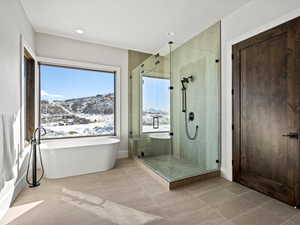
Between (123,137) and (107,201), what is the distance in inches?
75.8

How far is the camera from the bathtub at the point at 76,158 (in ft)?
8.46

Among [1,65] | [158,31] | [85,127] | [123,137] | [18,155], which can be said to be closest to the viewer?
[1,65]

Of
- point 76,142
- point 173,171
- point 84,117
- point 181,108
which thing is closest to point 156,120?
point 181,108

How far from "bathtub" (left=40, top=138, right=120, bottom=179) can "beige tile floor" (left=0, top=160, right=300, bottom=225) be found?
0.21 m

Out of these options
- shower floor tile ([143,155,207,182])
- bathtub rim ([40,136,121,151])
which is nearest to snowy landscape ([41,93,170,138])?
bathtub rim ([40,136,121,151])

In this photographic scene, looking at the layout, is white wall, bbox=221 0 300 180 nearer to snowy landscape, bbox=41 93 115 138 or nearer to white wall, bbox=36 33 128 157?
white wall, bbox=36 33 128 157

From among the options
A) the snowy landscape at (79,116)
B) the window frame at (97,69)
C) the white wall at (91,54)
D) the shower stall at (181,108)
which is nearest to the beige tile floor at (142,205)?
the shower stall at (181,108)

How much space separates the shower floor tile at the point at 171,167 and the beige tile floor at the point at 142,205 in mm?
189

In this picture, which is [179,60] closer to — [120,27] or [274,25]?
[120,27]

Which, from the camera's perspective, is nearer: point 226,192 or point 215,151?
point 226,192

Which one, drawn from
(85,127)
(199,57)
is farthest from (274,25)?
(85,127)

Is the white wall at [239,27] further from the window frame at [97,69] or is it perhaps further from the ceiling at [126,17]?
the window frame at [97,69]

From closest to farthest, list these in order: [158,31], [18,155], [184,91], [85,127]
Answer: [18,155], [158,31], [184,91], [85,127]

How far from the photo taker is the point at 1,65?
1.71 metres
